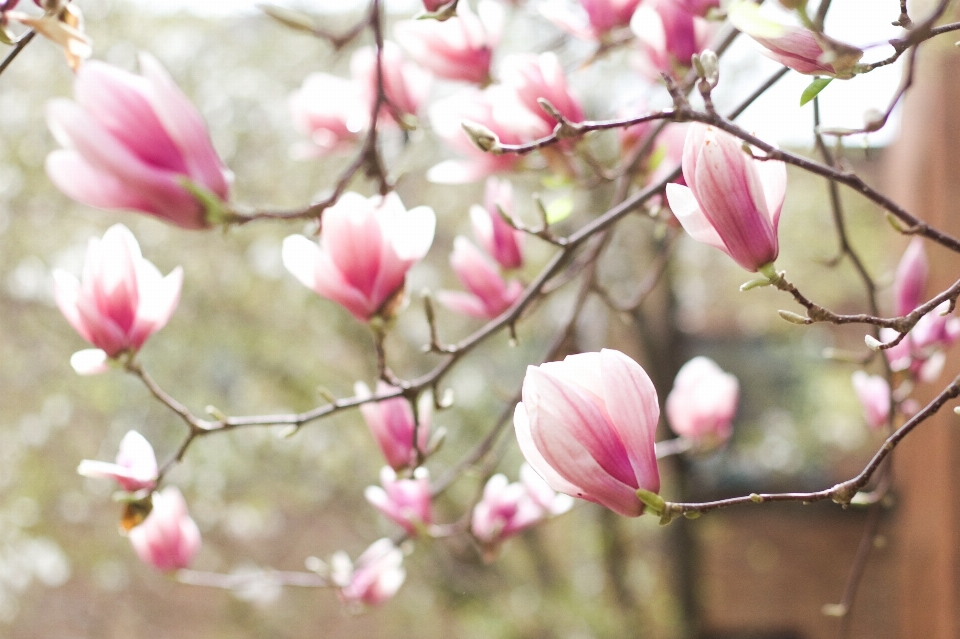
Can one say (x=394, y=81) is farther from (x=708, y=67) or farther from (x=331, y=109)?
(x=708, y=67)

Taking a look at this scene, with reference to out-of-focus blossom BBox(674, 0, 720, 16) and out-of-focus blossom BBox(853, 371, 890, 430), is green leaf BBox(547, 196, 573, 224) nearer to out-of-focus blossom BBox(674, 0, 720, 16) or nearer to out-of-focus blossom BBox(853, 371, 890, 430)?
out-of-focus blossom BBox(674, 0, 720, 16)

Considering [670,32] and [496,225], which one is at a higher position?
[670,32]

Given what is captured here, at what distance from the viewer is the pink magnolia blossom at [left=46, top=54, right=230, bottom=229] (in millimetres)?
321

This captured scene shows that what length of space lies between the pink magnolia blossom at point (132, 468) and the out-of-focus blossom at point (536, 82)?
32 centimetres

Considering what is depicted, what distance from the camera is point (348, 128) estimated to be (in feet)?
2.56

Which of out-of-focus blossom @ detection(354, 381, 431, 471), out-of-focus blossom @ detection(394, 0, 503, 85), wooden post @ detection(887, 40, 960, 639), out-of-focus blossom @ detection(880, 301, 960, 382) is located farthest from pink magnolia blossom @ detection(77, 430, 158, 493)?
wooden post @ detection(887, 40, 960, 639)

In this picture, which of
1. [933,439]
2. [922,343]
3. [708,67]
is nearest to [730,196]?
[708,67]

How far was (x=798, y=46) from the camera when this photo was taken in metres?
0.36

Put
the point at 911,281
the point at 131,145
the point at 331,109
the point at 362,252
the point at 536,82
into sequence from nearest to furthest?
the point at 131,145
the point at 362,252
the point at 536,82
the point at 911,281
the point at 331,109

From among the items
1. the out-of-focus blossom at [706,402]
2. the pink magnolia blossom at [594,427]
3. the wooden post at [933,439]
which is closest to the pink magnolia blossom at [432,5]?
the pink magnolia blossom at [594,427]

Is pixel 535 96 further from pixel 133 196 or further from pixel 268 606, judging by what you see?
pixel 268 606

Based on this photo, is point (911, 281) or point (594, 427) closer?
point (594, 427)

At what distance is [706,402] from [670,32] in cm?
39

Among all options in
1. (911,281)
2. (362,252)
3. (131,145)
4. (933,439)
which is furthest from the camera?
(933,439)
